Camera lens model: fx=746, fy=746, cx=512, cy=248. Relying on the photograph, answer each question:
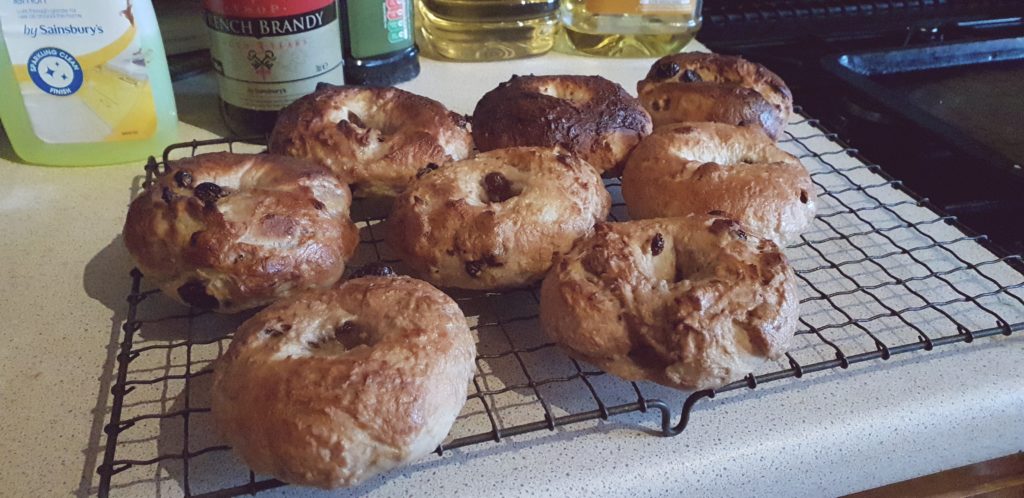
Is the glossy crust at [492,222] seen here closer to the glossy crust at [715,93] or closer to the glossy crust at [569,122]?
the glossy crust at [569,122]

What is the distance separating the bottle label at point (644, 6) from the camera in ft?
5.04

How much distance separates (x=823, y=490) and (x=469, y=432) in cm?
39

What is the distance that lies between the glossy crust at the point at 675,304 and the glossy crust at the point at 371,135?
0.31 meters

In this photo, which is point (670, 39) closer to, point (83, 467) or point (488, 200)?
point (488, 200)

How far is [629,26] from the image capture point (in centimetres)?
160

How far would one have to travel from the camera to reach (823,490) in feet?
2.67

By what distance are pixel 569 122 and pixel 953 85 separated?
0.99 metres

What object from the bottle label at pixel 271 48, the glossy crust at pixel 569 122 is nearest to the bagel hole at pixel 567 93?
the glossy crust at pixel 569 122

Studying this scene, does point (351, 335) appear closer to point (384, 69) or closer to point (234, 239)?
point (234, 239)

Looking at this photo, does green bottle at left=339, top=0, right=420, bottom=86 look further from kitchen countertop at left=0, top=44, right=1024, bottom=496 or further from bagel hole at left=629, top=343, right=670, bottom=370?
bagel hole at left=629, top=343, right=670, bottom=370

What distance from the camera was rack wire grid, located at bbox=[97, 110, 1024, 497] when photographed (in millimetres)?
737

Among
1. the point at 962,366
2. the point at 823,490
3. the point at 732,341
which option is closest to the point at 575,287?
the point at 732,341

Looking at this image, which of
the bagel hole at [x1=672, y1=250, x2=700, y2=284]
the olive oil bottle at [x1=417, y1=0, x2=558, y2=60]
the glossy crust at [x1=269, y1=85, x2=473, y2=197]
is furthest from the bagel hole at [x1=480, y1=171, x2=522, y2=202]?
the olive oil bottle at [x1=417, y1=0, x2=558, y2=60]

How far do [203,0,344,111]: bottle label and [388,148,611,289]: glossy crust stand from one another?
1.28 ft
